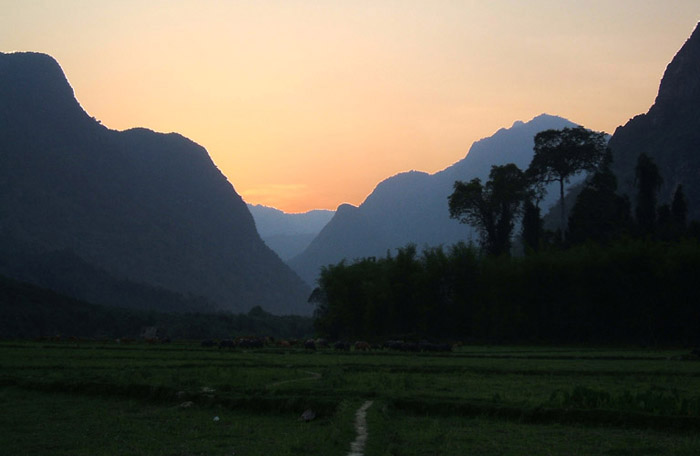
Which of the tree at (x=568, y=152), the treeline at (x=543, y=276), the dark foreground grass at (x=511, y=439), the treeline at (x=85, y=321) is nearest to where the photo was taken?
the dark foreground grass at (x=511, y=439)

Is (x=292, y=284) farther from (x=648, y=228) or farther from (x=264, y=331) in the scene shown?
(x=648, y=228)

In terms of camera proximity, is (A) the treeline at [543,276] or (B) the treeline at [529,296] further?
(A) the treeline at [543,276]

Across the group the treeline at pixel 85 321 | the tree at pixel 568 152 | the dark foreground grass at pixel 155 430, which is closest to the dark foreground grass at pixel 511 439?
the dark foreground grass at pixel 155 430

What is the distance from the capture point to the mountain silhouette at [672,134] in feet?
337

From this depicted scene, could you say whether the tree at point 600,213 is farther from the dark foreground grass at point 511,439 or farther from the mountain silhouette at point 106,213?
the mountain silhouette at point 106,213

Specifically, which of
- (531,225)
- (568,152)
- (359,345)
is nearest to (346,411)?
(359,345)

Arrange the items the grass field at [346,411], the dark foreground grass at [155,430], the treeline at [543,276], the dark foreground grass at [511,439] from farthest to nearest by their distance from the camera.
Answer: the treeline at [543,276] < the grass field at [346,411] < the dark foreground grass at [155,430] < the dark foreground grass at [511,439]

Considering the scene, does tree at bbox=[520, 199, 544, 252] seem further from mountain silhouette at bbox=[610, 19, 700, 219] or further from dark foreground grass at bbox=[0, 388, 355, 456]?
dark foreground grass at bbox=[0, 388, 355, 456]

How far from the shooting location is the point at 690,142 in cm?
10619

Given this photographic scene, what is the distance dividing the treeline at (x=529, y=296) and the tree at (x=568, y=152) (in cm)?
1897

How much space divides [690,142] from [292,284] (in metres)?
109

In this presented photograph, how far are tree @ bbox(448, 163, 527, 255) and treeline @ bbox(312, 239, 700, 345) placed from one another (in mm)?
10892

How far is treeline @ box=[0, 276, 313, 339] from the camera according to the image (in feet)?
256

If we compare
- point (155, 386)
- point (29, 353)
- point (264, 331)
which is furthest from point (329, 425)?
point (264, 331)
